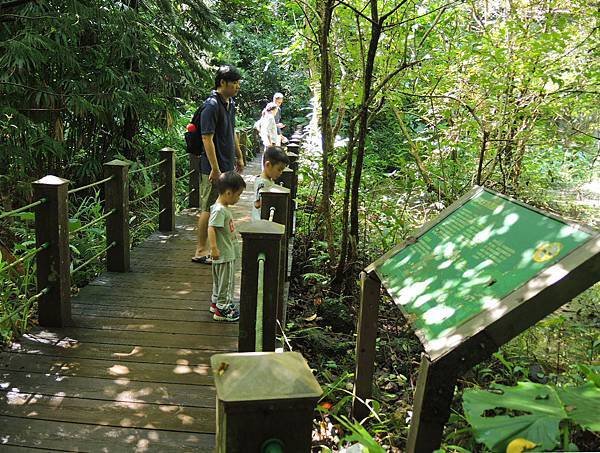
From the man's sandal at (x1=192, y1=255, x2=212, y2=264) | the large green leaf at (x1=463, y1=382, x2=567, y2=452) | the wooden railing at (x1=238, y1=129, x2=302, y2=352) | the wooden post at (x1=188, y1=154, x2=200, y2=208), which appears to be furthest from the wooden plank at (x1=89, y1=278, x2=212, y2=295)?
the large green leaf at (x1=463, y1=382, x2=567, y2=452)

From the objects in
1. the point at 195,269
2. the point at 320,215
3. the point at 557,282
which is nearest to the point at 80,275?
the point at 195,269

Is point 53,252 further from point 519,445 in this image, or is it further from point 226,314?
point 519,445

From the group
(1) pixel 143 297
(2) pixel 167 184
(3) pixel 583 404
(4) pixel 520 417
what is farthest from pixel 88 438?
(2) pixel 167 184

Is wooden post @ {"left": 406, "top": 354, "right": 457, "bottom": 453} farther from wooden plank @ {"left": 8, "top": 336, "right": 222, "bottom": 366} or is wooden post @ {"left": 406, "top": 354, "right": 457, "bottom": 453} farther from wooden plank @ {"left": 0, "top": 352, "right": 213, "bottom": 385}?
wooden plank @ {"left": 8, "top": 336, "right": 222, "bottom": 366}

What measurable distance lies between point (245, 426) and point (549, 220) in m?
1.61

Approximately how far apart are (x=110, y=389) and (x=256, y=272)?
3.74 ft

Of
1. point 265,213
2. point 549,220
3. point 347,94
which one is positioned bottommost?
point 265,213

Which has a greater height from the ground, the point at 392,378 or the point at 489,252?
the point at 489,252

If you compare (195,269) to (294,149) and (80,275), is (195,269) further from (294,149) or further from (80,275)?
(294,149)

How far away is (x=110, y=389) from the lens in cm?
317

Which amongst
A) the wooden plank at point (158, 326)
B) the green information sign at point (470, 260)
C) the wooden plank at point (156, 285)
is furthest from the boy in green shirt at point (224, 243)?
the green information sign at point (470, 260)

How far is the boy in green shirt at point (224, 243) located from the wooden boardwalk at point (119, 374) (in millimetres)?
132

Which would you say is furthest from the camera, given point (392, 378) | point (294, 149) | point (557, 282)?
point (294, 149)

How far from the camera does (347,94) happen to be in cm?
674
